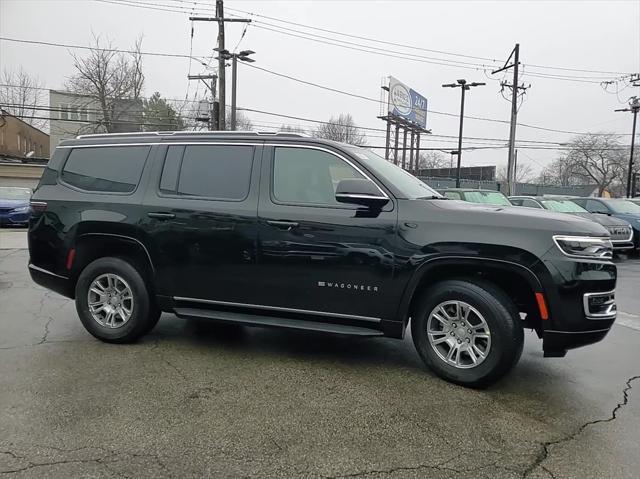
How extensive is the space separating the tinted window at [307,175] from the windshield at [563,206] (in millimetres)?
11077

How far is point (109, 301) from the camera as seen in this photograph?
4703mm

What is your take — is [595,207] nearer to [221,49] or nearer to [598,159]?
[221,49]

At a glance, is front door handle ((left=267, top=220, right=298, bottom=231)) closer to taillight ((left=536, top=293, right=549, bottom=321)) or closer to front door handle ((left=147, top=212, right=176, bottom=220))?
front door handle ((left=147, top=212, right=176, bottom=220))

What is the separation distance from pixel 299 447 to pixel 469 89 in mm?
28886

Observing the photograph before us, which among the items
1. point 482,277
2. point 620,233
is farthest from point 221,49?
point 482,277

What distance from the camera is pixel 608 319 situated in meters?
3.58

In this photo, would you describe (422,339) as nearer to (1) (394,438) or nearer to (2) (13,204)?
(1) (394,438)

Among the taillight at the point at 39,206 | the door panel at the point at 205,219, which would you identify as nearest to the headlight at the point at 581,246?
the door panel at the point at 205,219

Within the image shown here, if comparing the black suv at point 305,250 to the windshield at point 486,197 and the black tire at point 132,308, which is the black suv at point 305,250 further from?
the windshield at point 486,197

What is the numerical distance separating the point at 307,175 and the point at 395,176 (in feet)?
2.64

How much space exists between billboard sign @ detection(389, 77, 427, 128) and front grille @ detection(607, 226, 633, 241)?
111 feet

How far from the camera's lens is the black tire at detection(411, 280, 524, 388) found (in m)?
3.56

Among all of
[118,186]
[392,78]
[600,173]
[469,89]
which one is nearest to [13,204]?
[118,186]

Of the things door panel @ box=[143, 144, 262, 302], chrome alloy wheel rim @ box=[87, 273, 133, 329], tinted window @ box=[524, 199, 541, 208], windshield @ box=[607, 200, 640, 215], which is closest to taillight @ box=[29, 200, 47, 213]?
chrome alloy wheel rim @ box=[87, 273, 133, 329]
